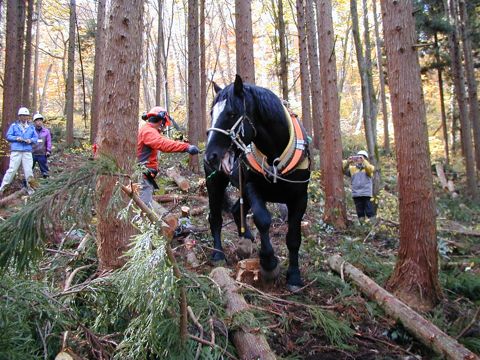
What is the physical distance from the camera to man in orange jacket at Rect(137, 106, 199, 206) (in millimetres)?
5332

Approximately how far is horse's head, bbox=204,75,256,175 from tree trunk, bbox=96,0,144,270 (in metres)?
0.77

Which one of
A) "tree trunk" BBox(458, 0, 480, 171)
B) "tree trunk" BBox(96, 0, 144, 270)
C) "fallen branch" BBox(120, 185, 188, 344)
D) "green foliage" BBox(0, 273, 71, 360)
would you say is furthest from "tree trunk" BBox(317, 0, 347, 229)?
"tree trunk" BBox(458, 0, 480, 171)

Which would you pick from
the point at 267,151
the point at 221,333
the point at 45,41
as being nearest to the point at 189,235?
the point at 267,151

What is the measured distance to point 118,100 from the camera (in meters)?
3.98

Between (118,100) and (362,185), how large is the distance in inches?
277

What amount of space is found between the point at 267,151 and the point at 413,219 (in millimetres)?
1752

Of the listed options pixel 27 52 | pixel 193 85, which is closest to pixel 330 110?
pixel 193 85

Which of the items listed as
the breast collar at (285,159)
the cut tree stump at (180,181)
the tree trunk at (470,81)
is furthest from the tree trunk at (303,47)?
the breast collar at (285,159)

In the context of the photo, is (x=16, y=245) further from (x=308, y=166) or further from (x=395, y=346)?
(x=308, y=166)

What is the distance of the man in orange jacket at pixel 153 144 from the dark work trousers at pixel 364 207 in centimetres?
556

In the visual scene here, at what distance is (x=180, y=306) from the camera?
235cm

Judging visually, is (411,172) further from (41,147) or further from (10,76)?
(10,76)

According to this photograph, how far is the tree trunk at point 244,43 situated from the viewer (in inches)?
329

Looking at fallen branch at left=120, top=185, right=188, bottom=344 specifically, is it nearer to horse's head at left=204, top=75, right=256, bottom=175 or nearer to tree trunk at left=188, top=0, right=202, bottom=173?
horse's head at left=204, top=75, right=256, bottom=175
